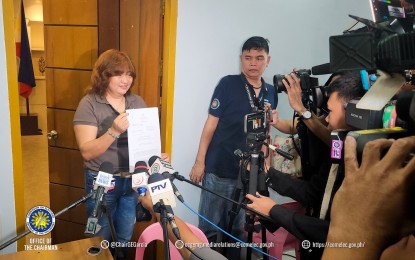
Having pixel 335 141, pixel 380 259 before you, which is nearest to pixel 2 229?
pixel 335 141

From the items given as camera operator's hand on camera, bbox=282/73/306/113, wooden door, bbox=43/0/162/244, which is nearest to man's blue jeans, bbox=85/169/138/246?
wooden door, bbox=43/0/162/244

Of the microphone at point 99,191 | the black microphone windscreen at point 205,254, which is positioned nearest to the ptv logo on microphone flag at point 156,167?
the microphone at point 99,191

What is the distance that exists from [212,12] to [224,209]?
1.35m

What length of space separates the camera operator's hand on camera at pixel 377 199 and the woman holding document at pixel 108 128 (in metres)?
1.39

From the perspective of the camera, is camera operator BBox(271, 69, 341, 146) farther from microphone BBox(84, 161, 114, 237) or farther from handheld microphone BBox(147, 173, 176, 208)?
microphone BBox(84, 161, 114, 237)

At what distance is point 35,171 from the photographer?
4371mm

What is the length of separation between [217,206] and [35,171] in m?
3.08

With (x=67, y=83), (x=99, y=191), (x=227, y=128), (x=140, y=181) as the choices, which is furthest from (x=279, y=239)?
(x=67, y=83)

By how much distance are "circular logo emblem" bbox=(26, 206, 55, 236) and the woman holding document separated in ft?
2.17

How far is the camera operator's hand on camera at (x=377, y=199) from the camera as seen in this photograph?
45cm

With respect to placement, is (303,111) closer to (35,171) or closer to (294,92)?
(294,92)

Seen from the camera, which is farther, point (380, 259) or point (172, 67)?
point (172, 67)

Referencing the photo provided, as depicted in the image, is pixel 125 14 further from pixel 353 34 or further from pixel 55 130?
pixel 353 34

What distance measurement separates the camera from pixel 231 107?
2270mm
